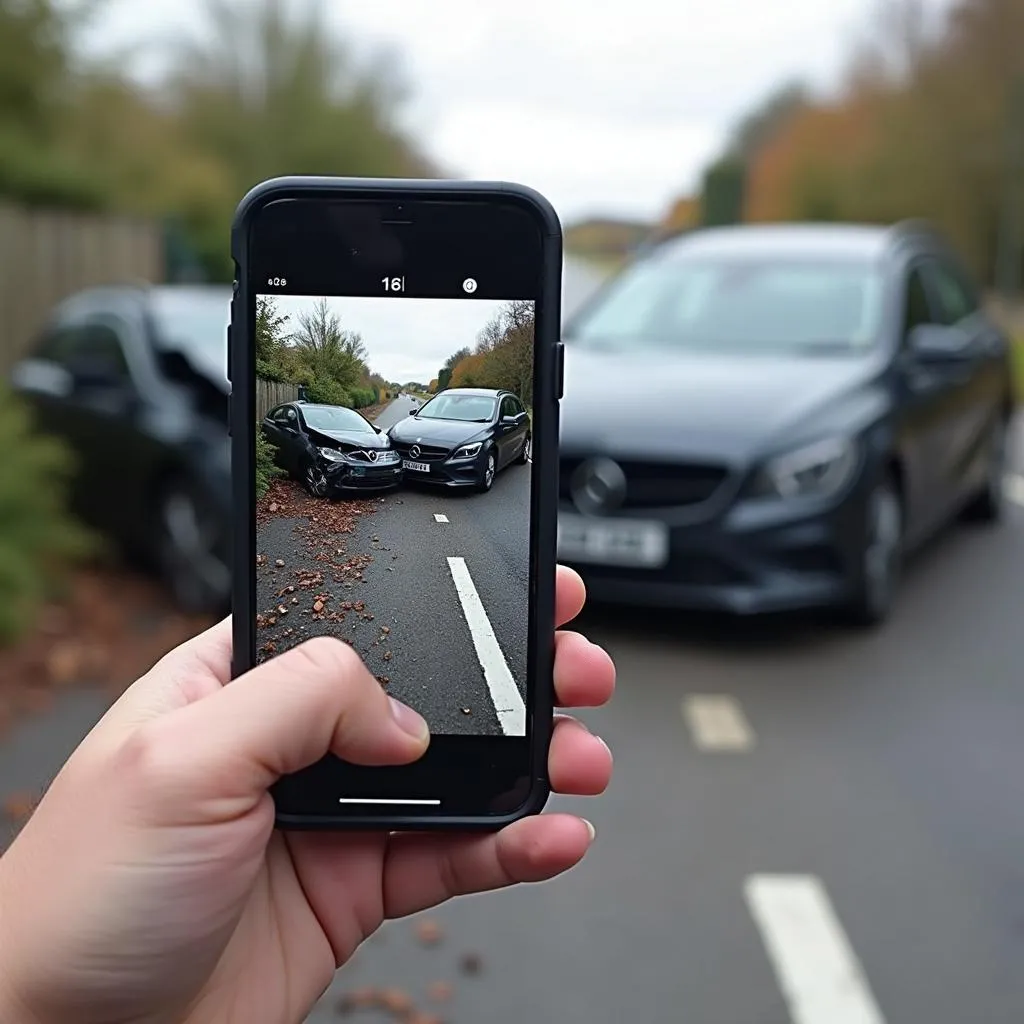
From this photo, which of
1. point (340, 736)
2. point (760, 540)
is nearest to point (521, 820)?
point (340, 736)

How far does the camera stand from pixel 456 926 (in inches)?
135

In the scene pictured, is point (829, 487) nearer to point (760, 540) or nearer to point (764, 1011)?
point (760, 540)

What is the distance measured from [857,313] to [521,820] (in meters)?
5.41

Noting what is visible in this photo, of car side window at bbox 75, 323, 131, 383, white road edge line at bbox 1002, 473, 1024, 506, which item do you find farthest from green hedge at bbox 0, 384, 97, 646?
white road edge line at bbox 1002, 473, 1024, 506

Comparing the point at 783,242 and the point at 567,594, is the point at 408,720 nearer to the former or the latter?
the point at 567,594

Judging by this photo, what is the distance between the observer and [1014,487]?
9930mm

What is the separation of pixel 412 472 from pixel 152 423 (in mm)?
4948

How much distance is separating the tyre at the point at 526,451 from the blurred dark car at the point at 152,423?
4.16m

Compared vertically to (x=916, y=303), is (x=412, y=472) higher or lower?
lower

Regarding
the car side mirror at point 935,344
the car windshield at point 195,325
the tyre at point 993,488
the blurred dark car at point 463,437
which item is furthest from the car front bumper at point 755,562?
the blurred dark car at point 463,437

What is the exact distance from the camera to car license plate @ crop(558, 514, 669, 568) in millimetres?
5395

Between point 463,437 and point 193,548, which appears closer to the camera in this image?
point 463,437

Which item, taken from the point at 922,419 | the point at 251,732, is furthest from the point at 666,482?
the point at 251,732

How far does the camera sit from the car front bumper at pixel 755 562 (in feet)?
17.5
